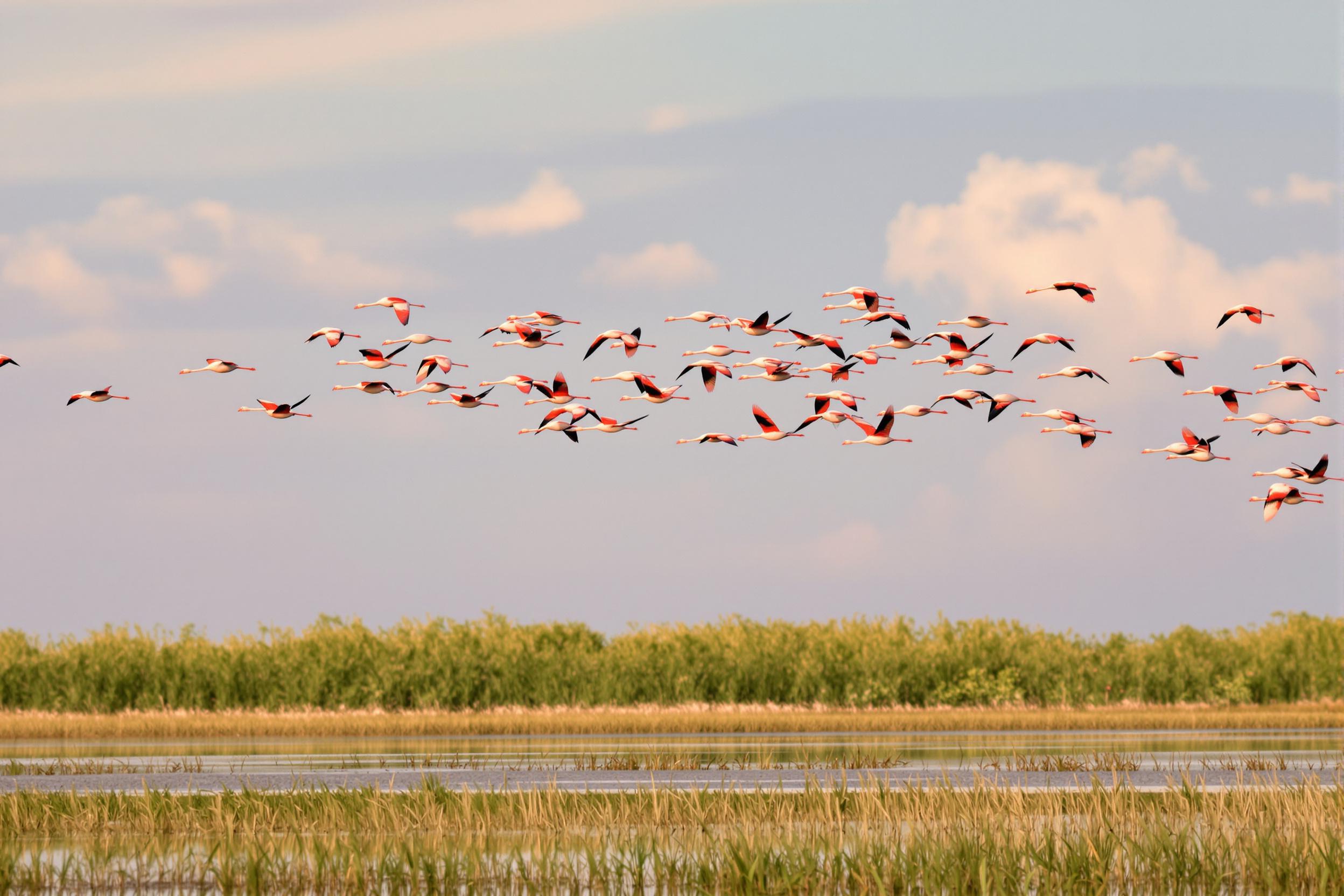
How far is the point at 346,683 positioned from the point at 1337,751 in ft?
92.5

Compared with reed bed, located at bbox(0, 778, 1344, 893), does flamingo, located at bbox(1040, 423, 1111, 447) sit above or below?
above

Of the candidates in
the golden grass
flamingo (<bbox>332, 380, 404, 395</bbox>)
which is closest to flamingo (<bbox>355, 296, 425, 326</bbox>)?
flamingo (<bbox>332, 380, 404, 395</bbox>)

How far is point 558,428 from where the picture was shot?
1063 inches

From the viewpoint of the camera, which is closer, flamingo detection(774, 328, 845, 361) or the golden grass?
flamingo detection(774, 328, 845, 361)

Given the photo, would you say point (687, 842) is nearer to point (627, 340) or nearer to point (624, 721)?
point (627, 340)

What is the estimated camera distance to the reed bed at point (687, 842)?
16344 millimetres

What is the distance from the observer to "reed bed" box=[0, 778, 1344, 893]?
53.6ft

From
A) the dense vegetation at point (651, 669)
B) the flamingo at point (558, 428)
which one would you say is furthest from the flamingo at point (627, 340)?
the dense vegetation at point (651, 669)

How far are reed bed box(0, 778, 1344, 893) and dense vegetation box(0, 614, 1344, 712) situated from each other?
27.4 metres

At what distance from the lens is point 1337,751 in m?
34.6

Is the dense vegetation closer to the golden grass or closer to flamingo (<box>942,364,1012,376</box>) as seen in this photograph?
the golden grass

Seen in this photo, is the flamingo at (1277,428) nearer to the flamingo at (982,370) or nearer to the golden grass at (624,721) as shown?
the flamingo at (982,370)

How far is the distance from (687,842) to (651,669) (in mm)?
31773

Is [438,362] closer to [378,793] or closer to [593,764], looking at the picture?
[593,764]
